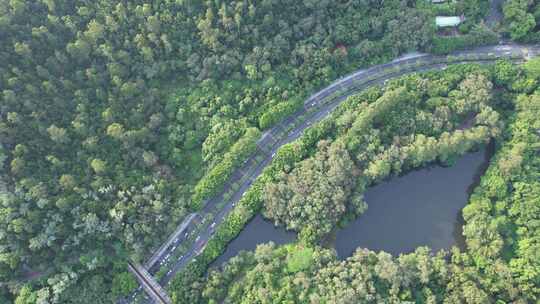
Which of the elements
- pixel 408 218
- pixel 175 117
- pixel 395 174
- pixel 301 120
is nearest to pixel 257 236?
pixel 301 120

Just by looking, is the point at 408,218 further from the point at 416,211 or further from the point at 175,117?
the point at 175,117

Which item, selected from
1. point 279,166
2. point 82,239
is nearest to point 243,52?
point 279,166

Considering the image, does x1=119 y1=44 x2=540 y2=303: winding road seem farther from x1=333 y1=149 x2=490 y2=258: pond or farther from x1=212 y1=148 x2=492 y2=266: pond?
x1=333 y1=149 x2=490 y2=258: pond

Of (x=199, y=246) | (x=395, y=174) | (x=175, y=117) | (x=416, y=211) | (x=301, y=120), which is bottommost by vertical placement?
(x=416, y=211)

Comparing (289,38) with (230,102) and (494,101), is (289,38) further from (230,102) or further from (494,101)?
(494,101)

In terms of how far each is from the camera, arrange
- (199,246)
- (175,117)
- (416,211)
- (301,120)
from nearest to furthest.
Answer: (199,246) → (416,211) → (175,117) → (301,120)

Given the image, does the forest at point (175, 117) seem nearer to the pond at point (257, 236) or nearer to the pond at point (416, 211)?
the pond at point (257, 236)
